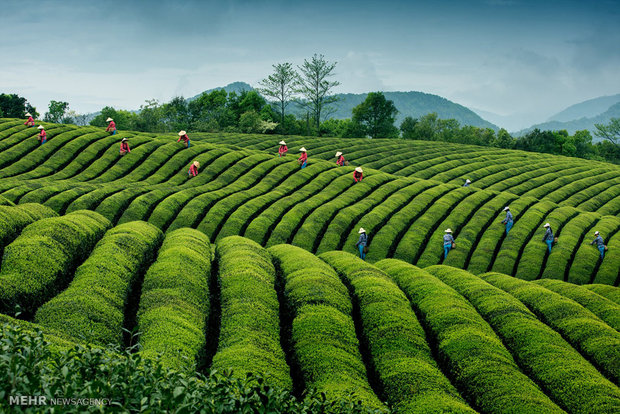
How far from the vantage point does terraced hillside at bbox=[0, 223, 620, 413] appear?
1246 centimetres

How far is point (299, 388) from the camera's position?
12797 mm

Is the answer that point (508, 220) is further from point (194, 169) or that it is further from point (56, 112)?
point (56, 112)

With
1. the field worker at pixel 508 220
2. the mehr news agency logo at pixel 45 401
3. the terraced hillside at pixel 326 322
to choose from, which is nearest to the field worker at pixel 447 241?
the field worker at pixel 508 220

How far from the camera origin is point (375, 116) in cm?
10656

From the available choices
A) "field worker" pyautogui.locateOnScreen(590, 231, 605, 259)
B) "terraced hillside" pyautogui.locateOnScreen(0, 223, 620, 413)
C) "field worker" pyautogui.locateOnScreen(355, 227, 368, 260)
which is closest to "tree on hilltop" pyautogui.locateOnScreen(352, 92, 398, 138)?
"field worker" pyautogui.locateOnScreen(590, 231, 605, 259)

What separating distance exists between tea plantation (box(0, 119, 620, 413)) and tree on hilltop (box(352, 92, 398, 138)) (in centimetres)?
7237

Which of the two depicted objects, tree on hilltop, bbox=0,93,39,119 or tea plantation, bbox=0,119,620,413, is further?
tree on hilltop, bbox=0,93,39,119

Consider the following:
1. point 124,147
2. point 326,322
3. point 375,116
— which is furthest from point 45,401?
point 375,116

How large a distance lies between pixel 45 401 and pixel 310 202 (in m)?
29.6

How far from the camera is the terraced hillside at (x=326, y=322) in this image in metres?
12.5

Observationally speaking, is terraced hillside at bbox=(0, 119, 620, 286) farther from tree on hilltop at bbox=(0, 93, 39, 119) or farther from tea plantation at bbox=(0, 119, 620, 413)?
tree on hilltop at bbox=(0, 93, 39, 119)

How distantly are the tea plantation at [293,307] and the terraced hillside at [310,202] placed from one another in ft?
0.69

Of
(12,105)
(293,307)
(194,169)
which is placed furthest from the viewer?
(12,105)

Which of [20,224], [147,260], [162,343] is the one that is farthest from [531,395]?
[20,224]
